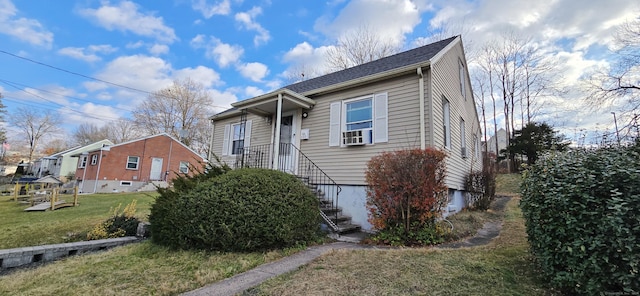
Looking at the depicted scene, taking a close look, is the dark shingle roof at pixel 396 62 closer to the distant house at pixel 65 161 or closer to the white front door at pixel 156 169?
the white front door at pixel 156 169

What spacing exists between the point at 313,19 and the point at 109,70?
15.7 metres

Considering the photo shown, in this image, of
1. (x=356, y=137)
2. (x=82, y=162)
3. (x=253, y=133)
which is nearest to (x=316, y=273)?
(x=356, y=137)

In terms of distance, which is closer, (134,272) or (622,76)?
(134,272)

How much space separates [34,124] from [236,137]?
51.9 meters

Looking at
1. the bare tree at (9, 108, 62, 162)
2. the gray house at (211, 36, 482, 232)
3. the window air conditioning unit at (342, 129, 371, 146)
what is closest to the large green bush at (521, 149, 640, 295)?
the gray house at (211, 36, 482, 232)

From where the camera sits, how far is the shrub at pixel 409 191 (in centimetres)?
528

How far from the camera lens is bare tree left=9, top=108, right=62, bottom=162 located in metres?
41.6

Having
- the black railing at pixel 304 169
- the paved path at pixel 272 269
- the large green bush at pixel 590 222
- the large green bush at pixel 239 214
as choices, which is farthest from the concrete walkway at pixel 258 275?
the large green bush at pixel 590 222

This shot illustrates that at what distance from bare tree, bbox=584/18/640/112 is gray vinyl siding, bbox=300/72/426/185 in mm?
11407

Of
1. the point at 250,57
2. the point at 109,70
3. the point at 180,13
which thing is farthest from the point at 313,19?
the point at 109,70

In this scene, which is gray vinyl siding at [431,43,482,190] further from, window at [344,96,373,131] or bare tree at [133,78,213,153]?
bare tree at [133,78,213,153]

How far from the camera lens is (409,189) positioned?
526 centimetres

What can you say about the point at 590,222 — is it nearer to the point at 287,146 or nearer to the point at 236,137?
the point at 287,146

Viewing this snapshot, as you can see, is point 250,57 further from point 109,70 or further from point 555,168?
point 555,168
